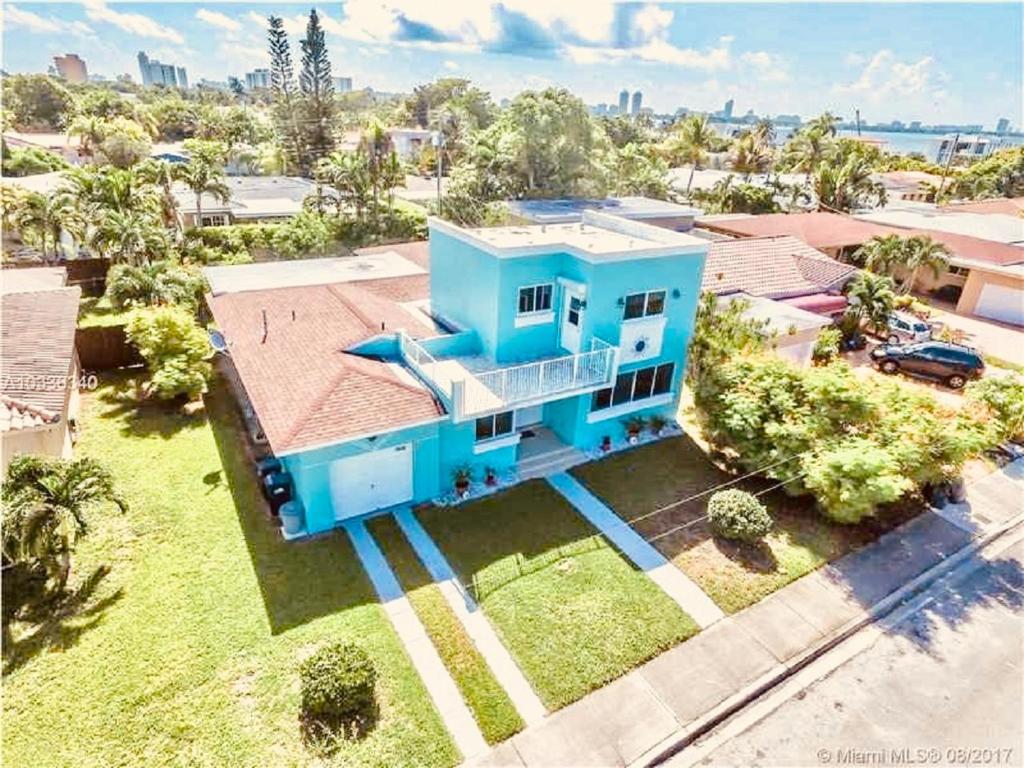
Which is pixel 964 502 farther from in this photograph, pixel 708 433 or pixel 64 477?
pixel 64 477

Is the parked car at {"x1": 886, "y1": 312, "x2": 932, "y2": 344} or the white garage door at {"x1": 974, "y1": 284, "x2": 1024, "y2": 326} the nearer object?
the parked car at {"x1": 886, "y1": 312, "x2": 932, "y2": 344}

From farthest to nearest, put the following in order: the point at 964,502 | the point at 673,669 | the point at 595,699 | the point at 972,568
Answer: the point at 964,502
the point at 972,568
the point at 673,669
the point at 595,699

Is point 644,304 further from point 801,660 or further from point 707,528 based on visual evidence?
point 801,660

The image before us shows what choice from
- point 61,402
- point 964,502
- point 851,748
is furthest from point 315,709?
point 964,502

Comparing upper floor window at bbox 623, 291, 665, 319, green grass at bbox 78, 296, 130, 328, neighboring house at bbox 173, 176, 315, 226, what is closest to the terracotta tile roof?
green grass at bbox 78, 296, 130, 328

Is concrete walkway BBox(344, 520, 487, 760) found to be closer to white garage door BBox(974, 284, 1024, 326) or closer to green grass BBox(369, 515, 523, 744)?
green grass BBox(369, 515, 523, 744)

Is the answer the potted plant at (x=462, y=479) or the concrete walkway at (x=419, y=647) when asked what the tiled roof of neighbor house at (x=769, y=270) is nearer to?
the potted plant at (x=462, y=479)
